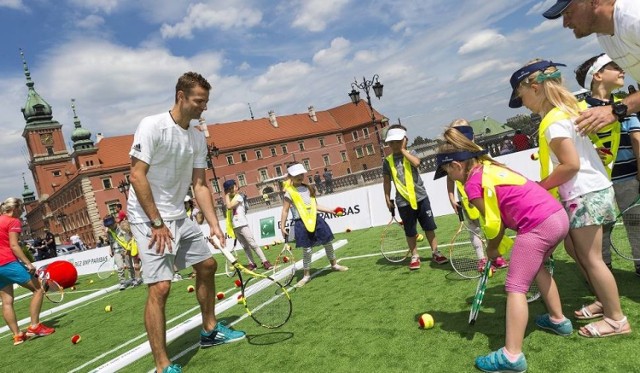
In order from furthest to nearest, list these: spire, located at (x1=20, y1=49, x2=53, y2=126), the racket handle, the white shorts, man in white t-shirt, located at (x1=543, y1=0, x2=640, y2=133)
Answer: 1. spire, located at (x1=20, y1=49, x2=53, y2=126)
2. the racket handle
3. the white shorts
4. man in white t-shirt, located at (x1=543, y1=0, x2=640, y2=133)

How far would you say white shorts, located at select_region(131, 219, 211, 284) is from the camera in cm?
417

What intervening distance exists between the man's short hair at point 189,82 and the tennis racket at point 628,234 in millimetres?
4188

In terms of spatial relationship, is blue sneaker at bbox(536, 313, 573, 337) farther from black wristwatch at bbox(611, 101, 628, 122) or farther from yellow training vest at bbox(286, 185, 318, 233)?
yellow training vest at bbox(286, 185, 318, 233)

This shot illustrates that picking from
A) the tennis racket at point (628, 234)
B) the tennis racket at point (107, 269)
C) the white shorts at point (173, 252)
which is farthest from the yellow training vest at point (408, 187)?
the tennis racket at point (107, 269)

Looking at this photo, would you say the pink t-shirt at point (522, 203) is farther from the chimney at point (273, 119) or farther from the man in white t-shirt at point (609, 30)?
the chimney at point (273, 119)

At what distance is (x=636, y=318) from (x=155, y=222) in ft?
14.2

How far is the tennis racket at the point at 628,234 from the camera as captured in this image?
12.5ft

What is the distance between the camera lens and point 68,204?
7938 cm

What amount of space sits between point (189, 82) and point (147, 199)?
1297mm

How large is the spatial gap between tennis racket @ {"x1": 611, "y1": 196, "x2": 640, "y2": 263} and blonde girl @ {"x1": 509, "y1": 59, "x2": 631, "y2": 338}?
70 cm

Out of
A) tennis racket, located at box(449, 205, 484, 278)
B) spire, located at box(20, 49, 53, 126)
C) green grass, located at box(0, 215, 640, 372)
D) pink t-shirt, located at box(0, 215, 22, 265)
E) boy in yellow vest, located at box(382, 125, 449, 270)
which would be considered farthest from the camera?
spire, located at box(20, 49, 53, 126)

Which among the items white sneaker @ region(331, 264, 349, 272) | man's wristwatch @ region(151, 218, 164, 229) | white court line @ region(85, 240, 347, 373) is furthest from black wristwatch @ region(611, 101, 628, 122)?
white sneaker @ region(331, 264, 349, 272)

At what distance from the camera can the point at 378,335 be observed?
14.2ft

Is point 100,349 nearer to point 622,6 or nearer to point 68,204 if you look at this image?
point 622,6
